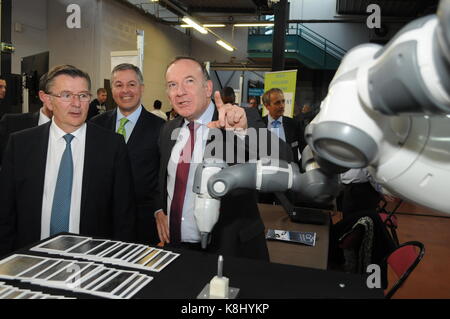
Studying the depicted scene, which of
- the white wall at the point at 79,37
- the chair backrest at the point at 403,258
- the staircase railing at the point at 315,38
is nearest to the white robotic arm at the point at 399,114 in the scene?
the chair backrest at the point at 403,258

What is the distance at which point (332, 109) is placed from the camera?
2.30ft

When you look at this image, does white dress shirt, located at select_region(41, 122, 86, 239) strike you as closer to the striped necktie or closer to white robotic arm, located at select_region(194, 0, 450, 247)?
the striped necktie

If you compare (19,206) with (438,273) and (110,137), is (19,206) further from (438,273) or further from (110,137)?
(438,273)

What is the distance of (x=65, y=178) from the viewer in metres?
1.86

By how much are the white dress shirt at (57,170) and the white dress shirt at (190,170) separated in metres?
0.45

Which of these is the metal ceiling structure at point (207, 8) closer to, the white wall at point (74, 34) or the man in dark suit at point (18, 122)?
the white wall at point (74, 34)

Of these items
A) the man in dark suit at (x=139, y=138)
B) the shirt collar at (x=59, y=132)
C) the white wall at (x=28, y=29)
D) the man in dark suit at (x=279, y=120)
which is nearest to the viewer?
the shirt collar at (x=59, y=132)

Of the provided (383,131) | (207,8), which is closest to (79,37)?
(207,8)

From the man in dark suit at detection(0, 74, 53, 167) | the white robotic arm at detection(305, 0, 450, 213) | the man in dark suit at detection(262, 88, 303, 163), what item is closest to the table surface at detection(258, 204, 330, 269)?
the white robotic arm at detection(305, 0, 450, 213)

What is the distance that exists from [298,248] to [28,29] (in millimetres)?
9548

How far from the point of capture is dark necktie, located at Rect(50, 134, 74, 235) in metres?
1.81

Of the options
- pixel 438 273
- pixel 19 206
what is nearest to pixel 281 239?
pixel 19 206

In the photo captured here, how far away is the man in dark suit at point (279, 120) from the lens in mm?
4570

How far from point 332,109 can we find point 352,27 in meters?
15.9
